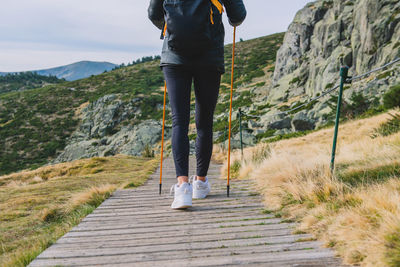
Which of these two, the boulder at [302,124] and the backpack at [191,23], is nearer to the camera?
the backpack at [191,23]

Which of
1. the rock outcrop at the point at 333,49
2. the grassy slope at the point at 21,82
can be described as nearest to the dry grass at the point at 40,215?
the rock outcrop at the point at 333,49

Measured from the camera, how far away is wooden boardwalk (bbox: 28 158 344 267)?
1.72m

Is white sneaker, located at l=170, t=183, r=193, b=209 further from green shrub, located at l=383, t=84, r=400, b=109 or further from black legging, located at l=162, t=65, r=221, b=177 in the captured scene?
green shrub, located at l=383, t=84, r=400, b=109

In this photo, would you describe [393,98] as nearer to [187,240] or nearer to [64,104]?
[187,240]

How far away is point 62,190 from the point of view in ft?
19.5

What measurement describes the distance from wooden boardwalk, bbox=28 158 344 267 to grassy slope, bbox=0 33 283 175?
1856cm

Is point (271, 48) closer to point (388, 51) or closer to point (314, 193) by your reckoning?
point (388, 51)

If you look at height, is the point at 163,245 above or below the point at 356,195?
below

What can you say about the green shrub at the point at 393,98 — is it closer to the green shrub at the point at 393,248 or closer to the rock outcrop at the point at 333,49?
the rock outcrop at the point at 333,49

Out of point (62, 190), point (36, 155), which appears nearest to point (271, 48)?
point (36, 155)

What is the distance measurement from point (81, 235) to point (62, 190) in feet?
13.4

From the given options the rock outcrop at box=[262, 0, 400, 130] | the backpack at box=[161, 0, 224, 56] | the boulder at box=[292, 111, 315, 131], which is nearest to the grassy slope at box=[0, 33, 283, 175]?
the boulder at box=[292, 111, 315, 131]

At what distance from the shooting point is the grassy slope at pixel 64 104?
28297mm

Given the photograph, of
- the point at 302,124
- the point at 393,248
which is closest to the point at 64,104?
the point at 302,124
